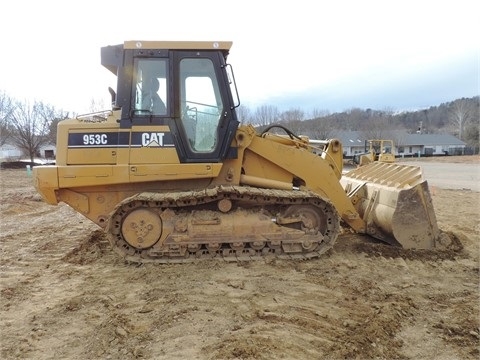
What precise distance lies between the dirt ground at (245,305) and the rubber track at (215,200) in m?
0.15

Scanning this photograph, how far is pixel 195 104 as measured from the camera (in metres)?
5.55

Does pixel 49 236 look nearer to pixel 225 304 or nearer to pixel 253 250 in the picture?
pixel 253 250

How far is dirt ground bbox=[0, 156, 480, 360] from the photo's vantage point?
3279 mm

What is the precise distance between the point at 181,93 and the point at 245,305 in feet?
9.81

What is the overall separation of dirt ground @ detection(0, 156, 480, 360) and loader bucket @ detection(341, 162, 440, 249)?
202 millimetres

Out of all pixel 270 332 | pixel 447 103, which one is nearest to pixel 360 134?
pixel 447 103

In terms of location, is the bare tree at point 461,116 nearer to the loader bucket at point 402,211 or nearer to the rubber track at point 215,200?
the loader bucket at point 402,211

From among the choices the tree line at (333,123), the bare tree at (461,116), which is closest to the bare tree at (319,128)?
the tree line at (333,123)

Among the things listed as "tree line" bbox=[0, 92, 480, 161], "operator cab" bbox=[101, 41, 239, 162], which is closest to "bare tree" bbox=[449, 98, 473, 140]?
"tree line" bbox=[0, 92, 480, 161]

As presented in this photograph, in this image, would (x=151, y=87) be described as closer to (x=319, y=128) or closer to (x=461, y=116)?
(x=319, y=128)

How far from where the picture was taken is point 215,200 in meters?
5.42

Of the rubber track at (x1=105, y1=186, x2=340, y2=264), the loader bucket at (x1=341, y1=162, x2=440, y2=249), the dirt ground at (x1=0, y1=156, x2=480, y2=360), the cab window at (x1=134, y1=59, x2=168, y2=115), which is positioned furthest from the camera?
the loader bucket at (x1=341, y1=162, x2=440, y2=249)

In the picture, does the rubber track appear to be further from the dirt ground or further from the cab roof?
the cab roof

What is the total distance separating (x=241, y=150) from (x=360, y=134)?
74067mm
